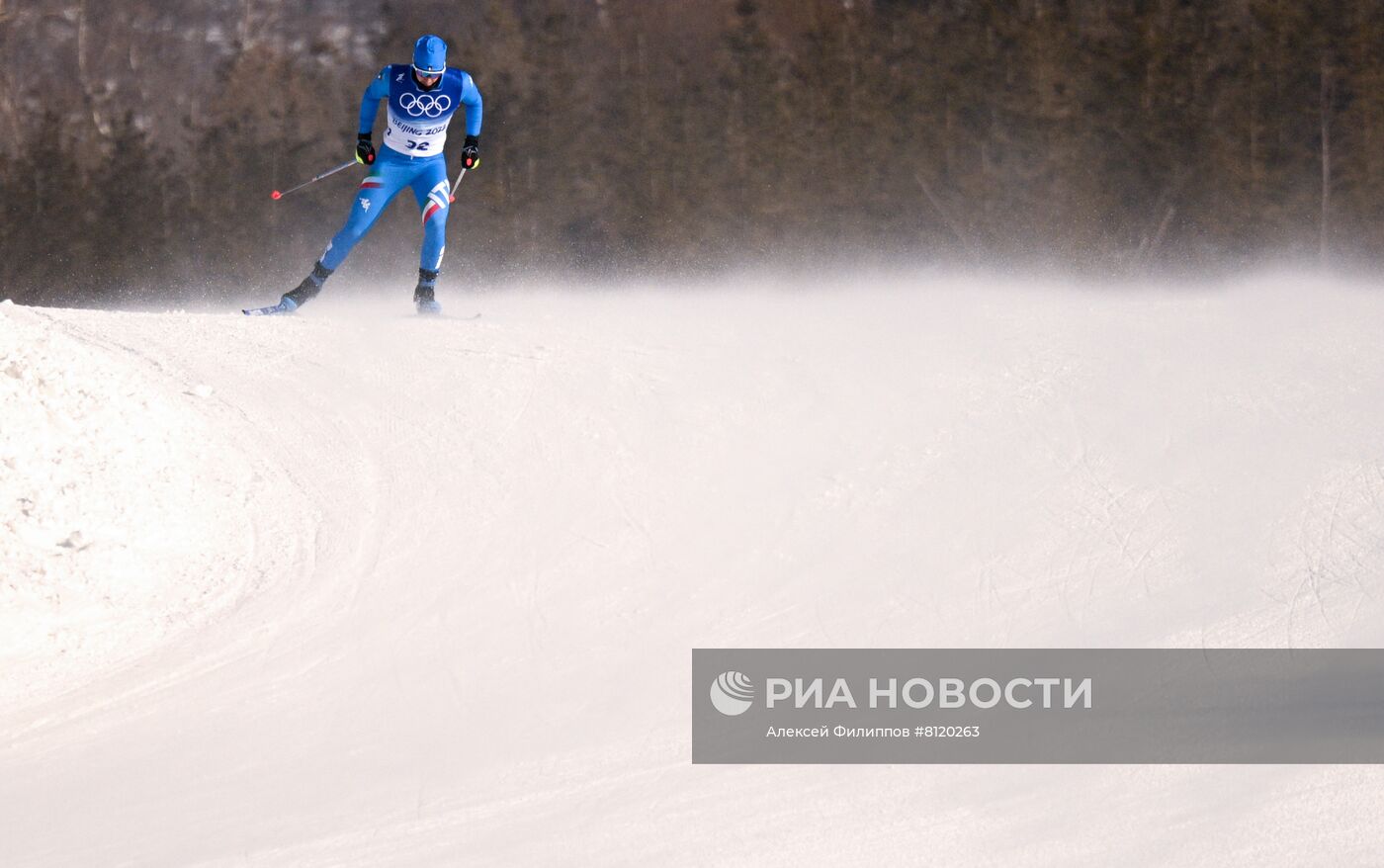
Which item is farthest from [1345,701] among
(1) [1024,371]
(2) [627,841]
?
(1) [1024,371]

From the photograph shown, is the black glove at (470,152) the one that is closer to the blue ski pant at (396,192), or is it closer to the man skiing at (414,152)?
the man skiing at (414,152)

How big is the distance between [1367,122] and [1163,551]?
4606 millimetres

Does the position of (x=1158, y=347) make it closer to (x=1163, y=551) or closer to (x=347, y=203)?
(x=1163, y=551)

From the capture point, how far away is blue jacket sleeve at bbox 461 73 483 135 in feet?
21.8

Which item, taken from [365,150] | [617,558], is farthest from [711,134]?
[617,558]

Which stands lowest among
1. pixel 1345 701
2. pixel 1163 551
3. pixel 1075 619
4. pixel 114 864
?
pixel 114 864

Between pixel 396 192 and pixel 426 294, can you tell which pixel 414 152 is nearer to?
pixel 396 192

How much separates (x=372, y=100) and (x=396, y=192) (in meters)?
0.45

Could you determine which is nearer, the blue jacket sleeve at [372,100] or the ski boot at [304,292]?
the blue jacket sleeve at [372,100]

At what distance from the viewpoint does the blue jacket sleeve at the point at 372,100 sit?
260 inches

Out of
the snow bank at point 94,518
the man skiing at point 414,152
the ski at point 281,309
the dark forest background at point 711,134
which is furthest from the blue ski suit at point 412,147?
the snow bank at point 94,518

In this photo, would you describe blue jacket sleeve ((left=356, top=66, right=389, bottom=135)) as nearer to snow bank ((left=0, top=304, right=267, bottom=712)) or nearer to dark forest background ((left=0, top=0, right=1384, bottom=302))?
dark forest background ((left=0, top=0, right=1384, bottom=302))

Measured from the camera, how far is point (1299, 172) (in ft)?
25.5

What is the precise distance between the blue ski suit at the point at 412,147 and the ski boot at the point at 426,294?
1.7 inches
